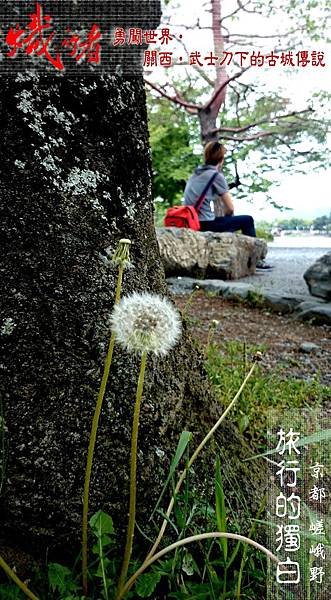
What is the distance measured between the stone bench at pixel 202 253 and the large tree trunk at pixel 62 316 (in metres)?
5.59

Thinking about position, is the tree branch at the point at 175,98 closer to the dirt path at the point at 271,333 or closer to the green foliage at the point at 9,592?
the dirt path at the point at 271,333

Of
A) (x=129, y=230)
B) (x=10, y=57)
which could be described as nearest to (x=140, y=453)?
(x=129, y=230)

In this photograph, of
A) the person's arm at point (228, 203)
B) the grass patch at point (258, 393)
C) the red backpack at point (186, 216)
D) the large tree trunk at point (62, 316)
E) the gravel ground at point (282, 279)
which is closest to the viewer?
the large tree trunk at point (62, 316)

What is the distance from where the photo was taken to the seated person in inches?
304

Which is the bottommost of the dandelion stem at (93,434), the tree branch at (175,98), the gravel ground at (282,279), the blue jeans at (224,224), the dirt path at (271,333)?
the dirt path at (271,333)

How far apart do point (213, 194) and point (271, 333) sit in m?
3.91

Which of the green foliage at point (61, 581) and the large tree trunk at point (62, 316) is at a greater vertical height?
the large tree trunk at point (62, 316)

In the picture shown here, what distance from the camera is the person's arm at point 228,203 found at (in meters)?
8.12

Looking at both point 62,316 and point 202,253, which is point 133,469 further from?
point 202,253

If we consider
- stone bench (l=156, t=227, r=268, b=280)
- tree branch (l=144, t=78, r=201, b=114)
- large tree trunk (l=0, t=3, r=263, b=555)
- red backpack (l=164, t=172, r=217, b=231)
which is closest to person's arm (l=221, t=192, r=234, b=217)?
red backpack (l=164, t=172, r=217, b=231)

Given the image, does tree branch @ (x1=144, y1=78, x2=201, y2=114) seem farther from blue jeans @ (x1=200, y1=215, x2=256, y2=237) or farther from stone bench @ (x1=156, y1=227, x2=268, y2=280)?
stone bench @ (x1=156, y1=227, x2=268, y2=280)

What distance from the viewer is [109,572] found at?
4.03 ft

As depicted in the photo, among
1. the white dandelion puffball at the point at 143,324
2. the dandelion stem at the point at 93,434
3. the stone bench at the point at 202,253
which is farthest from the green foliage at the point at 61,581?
the stone bench at the point at 202,253

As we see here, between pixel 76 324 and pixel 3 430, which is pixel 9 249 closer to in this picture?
pixel 76 324
